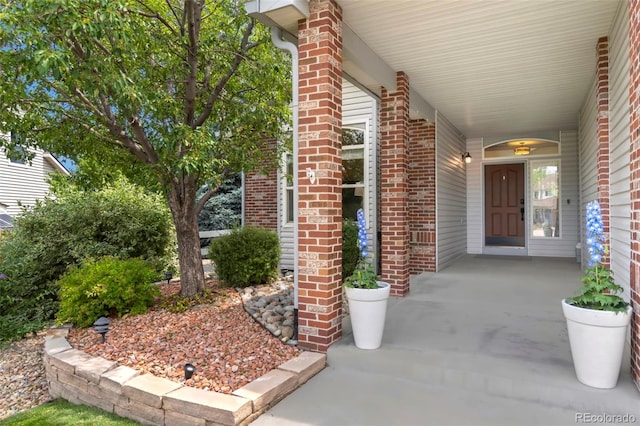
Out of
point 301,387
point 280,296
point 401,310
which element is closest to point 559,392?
point 301,387

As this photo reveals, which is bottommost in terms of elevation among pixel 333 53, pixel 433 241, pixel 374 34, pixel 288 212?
pixel 433 241

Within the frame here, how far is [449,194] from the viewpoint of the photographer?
738 centimetres

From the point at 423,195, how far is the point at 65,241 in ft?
16.9

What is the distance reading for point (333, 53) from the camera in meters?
3.24

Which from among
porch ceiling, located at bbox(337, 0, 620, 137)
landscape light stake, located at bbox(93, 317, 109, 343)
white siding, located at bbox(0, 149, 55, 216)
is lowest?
landscape light stake, located at bbox(93, 317, 109, 343)

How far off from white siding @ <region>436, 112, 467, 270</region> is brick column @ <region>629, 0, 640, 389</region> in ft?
12.9

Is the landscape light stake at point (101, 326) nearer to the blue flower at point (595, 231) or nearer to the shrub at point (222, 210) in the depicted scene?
the blue flower at point (595, 231)

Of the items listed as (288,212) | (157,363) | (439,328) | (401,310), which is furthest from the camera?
(288,212)

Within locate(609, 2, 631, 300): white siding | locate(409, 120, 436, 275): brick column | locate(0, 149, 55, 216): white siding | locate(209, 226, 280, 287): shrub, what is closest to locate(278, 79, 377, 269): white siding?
locate(409, 120, 436, 275): brick column

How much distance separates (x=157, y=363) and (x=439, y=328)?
2.36 m

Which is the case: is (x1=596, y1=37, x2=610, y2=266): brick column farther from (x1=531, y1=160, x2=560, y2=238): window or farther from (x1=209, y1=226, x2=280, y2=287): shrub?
(x1=531, y1=160, x2=560, y2=238): window

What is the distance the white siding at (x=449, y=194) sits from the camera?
21.9ft

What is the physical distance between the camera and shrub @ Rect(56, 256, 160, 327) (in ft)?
12.9

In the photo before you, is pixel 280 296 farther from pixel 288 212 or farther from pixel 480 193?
pixel 480 193
